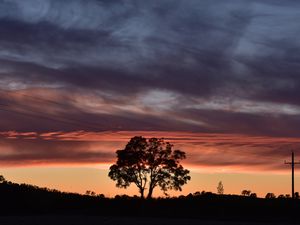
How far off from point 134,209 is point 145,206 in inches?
101

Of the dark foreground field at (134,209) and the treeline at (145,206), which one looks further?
the treeline at (145,206)

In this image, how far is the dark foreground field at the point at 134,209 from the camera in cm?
5300

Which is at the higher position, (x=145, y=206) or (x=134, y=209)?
(x=145, y=206)

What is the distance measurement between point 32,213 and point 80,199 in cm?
1272

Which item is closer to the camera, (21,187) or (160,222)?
(160,222)

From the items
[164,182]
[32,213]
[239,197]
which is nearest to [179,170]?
[164,182]

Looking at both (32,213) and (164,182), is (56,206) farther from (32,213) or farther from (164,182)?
(164,182)

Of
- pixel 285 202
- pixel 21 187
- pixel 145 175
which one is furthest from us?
pixel 145 175

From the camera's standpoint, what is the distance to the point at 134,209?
208ft

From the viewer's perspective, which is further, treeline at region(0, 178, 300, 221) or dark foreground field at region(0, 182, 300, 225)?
treeline at region(0, 178, 300, 221)

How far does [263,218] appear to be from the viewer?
58094 mm

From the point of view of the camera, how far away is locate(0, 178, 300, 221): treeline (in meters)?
60.5

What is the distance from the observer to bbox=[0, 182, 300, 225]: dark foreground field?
174ft

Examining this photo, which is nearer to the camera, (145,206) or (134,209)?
(134,209)
